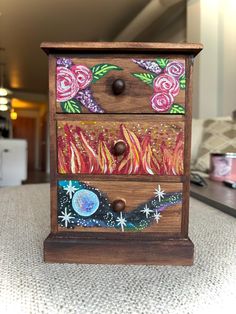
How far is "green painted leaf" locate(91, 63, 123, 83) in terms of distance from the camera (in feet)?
1.60

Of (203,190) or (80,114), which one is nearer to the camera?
(80,114)

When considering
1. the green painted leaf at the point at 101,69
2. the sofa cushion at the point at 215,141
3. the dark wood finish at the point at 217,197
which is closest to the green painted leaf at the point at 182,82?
the green painted leaf at the point at 101,69

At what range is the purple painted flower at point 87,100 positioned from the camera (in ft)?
1.61

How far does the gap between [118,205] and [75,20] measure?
3.71 m

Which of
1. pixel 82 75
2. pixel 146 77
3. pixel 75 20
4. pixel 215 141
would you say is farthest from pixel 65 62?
pixel 75 20

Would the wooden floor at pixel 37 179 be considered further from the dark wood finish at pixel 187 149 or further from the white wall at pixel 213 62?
the dark wood finish at pixel 187 149

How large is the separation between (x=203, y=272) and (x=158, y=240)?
9 cm

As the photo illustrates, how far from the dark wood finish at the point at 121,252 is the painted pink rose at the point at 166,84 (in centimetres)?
26

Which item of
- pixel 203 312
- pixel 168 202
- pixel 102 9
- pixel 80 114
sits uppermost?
pixel 102 9

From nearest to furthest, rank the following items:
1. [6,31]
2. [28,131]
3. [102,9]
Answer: [102,9] < [6,31] < [28,131]

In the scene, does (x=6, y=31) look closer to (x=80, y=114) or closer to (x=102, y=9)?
(x=102, y=9)

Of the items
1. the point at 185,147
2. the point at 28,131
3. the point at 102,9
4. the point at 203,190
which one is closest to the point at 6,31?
the point at 102,9

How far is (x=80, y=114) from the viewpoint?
49 cm

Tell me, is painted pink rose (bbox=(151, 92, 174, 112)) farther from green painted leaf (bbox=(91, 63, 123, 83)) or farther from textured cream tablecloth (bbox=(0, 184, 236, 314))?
textured cream tablecloth (bbox=(0, 184, 236, 314))
